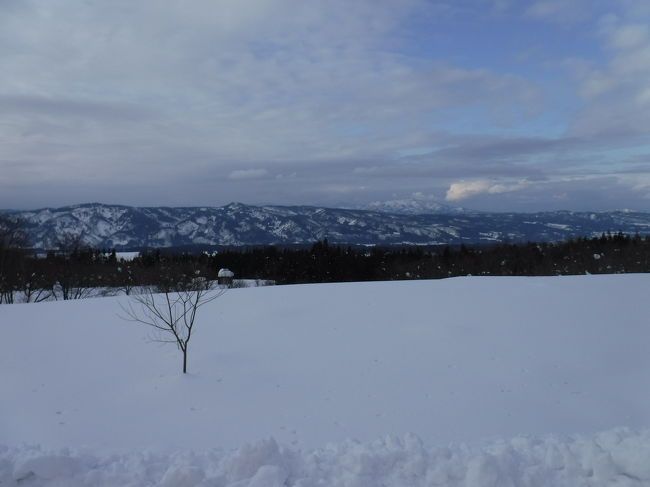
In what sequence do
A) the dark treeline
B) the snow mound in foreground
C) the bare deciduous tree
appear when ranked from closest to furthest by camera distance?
the snow mound in foreground
the bare deciduous tree
the dark treeline

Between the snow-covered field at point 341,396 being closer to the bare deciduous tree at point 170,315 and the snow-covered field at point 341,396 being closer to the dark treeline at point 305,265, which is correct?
the bare deciduous tree at point 170,315

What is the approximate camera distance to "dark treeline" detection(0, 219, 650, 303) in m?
29.4

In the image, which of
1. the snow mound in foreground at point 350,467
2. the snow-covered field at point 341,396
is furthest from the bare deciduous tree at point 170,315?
the snow mound in foreground at point 350,467

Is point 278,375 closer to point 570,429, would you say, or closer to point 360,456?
point 360,456

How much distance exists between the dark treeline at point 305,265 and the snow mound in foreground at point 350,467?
15329 millimetres

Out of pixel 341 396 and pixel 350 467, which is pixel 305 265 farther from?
pixel 350 467

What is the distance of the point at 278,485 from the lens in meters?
3.70

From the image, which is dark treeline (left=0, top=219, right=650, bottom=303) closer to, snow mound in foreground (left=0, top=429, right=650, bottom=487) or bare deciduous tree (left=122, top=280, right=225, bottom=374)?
bare deciduous tree (left=122, top=280, right=225, bottom=374)

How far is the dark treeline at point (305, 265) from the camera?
29.4 metres

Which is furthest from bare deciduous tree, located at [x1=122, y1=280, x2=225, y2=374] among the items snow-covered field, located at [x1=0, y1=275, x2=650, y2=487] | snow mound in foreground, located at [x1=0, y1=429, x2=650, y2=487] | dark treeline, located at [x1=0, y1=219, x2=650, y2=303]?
dark treeline, located at [x1=0, y1=219, x2=650, y2=303]

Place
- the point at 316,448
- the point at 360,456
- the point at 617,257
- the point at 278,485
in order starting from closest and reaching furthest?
the point at 278,485
the point at 360,456
the point at 316,448
the point at 617,257

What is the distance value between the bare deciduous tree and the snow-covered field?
0.32 metres

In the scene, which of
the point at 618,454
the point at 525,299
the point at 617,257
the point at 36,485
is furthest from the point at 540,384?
the point at 617,257

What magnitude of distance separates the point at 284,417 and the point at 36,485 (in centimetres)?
274
